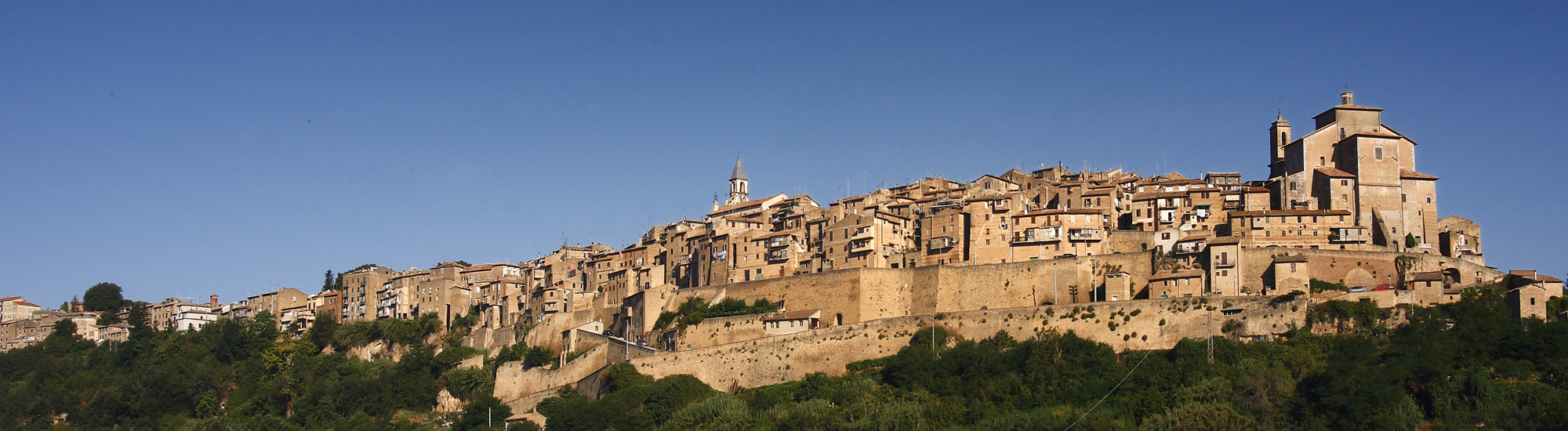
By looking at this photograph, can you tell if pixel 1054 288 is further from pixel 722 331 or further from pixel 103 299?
pixel 103 299

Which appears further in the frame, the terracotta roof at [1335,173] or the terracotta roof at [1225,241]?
the terracotta roof at [1335,173]

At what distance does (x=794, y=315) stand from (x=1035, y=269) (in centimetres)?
1006

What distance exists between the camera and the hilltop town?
5559 cm

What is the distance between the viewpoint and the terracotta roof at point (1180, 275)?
56.1 m

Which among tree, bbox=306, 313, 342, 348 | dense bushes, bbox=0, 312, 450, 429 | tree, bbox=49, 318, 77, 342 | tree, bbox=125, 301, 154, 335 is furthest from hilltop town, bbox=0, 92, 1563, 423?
tree, bbox=49, 318, 77, 342

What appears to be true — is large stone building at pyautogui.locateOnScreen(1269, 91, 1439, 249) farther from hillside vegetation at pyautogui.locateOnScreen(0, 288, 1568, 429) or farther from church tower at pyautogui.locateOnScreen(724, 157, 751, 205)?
church tower at pyautogui.locateOnScreen(724, 157, 751, 205)

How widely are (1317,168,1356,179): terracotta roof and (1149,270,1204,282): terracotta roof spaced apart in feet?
31.7

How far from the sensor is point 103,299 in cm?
10606

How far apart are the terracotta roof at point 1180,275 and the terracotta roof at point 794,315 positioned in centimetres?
1379

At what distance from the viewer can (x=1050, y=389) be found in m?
52.7

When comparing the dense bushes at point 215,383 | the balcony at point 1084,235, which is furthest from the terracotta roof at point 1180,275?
the dense bushes at point 215,383

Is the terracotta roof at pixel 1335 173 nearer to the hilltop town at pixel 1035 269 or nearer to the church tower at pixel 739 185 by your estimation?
the hilltop town at pixel 1035 269

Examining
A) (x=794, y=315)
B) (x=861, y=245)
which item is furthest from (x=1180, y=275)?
(x=794, y=315)

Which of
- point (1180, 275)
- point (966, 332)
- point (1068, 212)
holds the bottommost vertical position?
point (966, 332)
